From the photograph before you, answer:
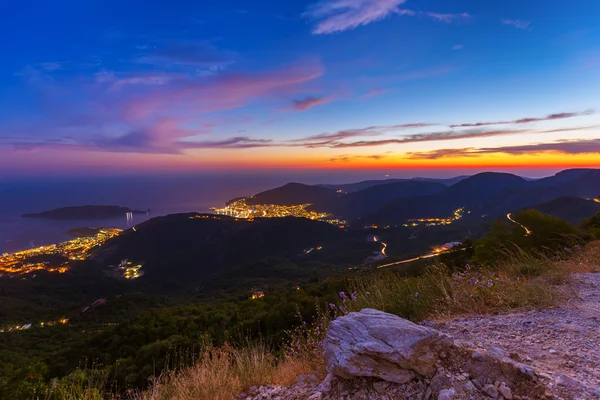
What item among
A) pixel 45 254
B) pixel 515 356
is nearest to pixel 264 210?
pixel 45 254

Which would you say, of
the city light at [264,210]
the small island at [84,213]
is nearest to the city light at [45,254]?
the small island at [84,213]

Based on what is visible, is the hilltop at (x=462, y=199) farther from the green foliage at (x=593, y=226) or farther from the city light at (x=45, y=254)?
the city light at (x=45, y=254)

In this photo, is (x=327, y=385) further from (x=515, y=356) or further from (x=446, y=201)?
(x=446, y=201)

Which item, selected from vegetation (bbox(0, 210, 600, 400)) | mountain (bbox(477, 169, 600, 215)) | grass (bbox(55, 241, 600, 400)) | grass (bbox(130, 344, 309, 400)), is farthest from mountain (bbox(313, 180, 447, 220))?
grass (bbox(130, 344, 309, 400))

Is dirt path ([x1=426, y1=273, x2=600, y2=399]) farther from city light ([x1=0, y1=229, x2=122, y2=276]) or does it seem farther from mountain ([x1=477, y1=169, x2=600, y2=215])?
mountain ([x1=477, y1=169, x2=600, y2=215])

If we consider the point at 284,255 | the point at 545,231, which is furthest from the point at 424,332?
the point at 284,255

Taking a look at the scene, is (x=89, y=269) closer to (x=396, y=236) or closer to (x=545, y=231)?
(x=396, y=236)
